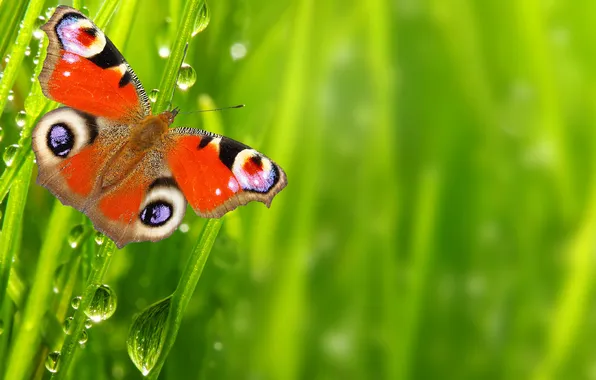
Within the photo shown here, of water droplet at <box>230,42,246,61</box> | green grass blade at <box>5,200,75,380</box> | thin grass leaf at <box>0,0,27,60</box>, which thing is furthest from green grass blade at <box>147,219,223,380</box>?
water droplet at <box>230,42,246,61</box>

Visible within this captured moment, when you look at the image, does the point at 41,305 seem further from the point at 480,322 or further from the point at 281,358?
the point at 480,322

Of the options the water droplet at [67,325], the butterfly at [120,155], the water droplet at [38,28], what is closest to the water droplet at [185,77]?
the butterfly at [120,155]

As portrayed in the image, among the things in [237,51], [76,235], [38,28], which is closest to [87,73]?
[38,28]

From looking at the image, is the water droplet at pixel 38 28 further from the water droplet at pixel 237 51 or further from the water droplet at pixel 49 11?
the water droplet at pixel 237 51

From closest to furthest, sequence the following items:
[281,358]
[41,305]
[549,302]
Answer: [41,305] < [281,358] < [549,302]

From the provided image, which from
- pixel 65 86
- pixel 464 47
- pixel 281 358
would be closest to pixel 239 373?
pixel 281 358

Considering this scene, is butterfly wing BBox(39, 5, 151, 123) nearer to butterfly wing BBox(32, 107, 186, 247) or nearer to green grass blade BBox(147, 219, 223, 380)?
butterfly wing BBox(32, 107, 186, 247)

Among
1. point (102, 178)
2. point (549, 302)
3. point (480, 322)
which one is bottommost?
point (102, 178)
